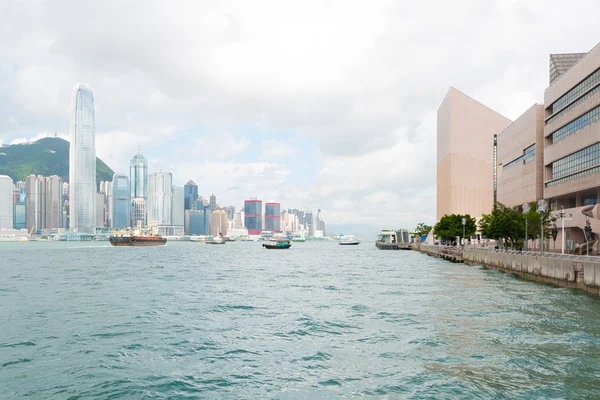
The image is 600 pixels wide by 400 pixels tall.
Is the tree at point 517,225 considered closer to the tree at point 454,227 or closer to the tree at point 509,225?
the tree at point 509,225

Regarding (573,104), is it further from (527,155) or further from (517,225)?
(527,155)

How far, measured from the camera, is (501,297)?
111ft

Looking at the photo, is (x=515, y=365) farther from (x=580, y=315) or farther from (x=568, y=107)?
(x=568, y=107)

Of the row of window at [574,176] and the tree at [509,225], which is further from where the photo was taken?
the tree at [509,225]

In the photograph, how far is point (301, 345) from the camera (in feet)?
64.7

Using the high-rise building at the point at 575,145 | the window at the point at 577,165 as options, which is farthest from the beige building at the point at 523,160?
the window at the point at 577,165

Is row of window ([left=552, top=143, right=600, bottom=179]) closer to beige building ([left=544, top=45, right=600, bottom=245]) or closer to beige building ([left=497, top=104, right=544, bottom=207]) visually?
beige building ([left=544, top=45, right=600, bottom=245])

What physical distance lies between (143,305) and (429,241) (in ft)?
522

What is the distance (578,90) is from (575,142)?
7.95 meters

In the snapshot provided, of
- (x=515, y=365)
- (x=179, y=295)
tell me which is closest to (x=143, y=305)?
(x=179, y=295)

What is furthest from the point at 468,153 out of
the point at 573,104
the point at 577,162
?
the point at 577,162

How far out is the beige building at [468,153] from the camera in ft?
548

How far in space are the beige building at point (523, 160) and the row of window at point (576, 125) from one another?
18.8 ft

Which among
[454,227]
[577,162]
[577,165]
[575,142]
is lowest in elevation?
[454,227]
